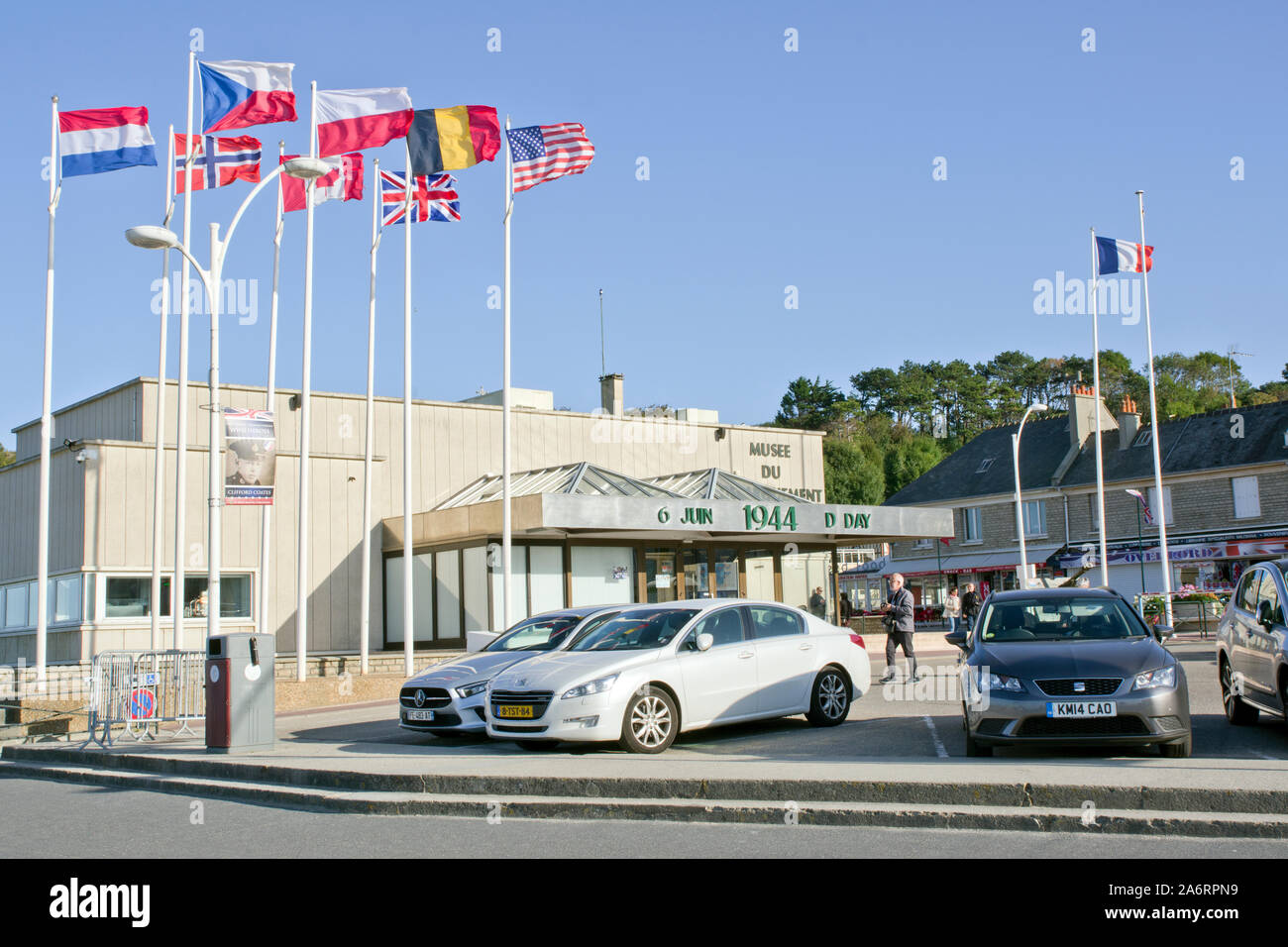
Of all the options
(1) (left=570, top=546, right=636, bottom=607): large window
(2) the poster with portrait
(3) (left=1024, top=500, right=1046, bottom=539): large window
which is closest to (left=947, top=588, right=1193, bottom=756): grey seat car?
(2) the poster with portrait

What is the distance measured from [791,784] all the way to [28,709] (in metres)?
14.6

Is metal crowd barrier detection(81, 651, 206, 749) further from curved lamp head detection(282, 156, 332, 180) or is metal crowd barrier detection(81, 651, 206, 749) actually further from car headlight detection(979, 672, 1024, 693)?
car headlight detection(979, 672, 1024, 693)

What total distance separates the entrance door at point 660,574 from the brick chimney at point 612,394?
9.58m

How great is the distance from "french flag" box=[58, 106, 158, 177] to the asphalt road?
13.7m

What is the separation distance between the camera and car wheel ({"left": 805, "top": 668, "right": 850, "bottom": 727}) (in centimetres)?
1332

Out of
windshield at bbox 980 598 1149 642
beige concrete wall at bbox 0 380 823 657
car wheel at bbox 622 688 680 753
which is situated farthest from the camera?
beige concrete wall at bbox 0 380 823 657

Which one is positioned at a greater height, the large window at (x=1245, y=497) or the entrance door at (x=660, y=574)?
the large window at (x=1245, y=497)

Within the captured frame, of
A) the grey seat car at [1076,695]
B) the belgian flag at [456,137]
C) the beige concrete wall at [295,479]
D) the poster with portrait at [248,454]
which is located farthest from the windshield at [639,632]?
the beige concrete wall at [295,479]

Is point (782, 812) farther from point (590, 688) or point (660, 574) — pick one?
point (660, 574)

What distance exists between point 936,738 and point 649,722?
3.07 meters

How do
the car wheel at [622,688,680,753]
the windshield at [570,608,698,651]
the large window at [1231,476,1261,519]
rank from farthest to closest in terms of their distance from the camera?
the large window at [1231,476,1261,519]
the windshield at [570,608,698,651]
the car wheel at [622,688,680,753]

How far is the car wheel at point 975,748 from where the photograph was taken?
10.2 metres

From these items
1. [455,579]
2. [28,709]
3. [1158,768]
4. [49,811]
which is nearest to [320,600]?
[455,579]

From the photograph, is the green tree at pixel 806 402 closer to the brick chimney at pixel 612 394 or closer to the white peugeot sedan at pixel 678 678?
the brick chimney at pixel 612 394
